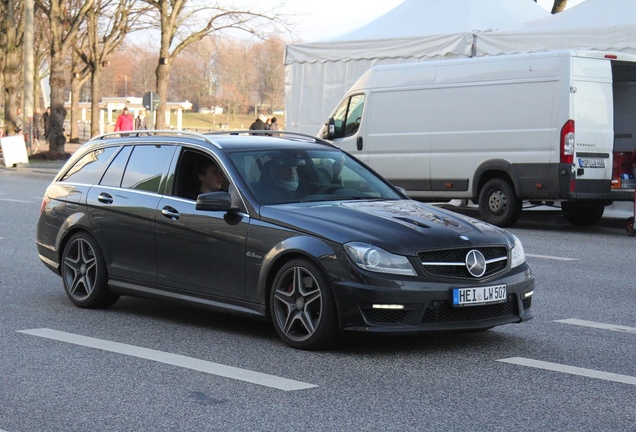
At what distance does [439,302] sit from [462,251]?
391mm

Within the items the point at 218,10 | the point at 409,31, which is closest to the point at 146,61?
the point at 218,10

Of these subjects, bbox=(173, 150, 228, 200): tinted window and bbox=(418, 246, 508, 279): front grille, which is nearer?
bbox=(418, 246, 508, 279): front grille

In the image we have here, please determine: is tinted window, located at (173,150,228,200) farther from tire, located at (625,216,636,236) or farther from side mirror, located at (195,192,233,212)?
tire, located at (625,216,636,236)

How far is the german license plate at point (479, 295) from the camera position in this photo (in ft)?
23.1

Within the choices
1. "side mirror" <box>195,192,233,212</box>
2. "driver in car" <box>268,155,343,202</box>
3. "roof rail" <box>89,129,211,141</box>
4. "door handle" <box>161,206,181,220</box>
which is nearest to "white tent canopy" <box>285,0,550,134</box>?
"roof rail" <box>89,129,211,141</box>

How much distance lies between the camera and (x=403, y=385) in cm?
632

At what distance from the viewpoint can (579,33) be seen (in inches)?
766

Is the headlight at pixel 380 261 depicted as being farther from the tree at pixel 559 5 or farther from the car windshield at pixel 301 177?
the tree at pixel 559 5

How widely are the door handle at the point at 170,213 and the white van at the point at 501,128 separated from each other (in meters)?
9.35

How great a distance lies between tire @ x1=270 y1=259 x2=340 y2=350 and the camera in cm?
713

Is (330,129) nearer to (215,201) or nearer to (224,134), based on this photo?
(224,134)

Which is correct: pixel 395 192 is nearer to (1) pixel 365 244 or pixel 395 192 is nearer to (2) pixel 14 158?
(1) pixel 365 244

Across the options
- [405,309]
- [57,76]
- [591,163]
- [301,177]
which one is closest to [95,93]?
[57,76]

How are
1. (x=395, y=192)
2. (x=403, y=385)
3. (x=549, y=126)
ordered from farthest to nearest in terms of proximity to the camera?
(x=549, y=126), (x=395, y=192), (x=403, y=385)
